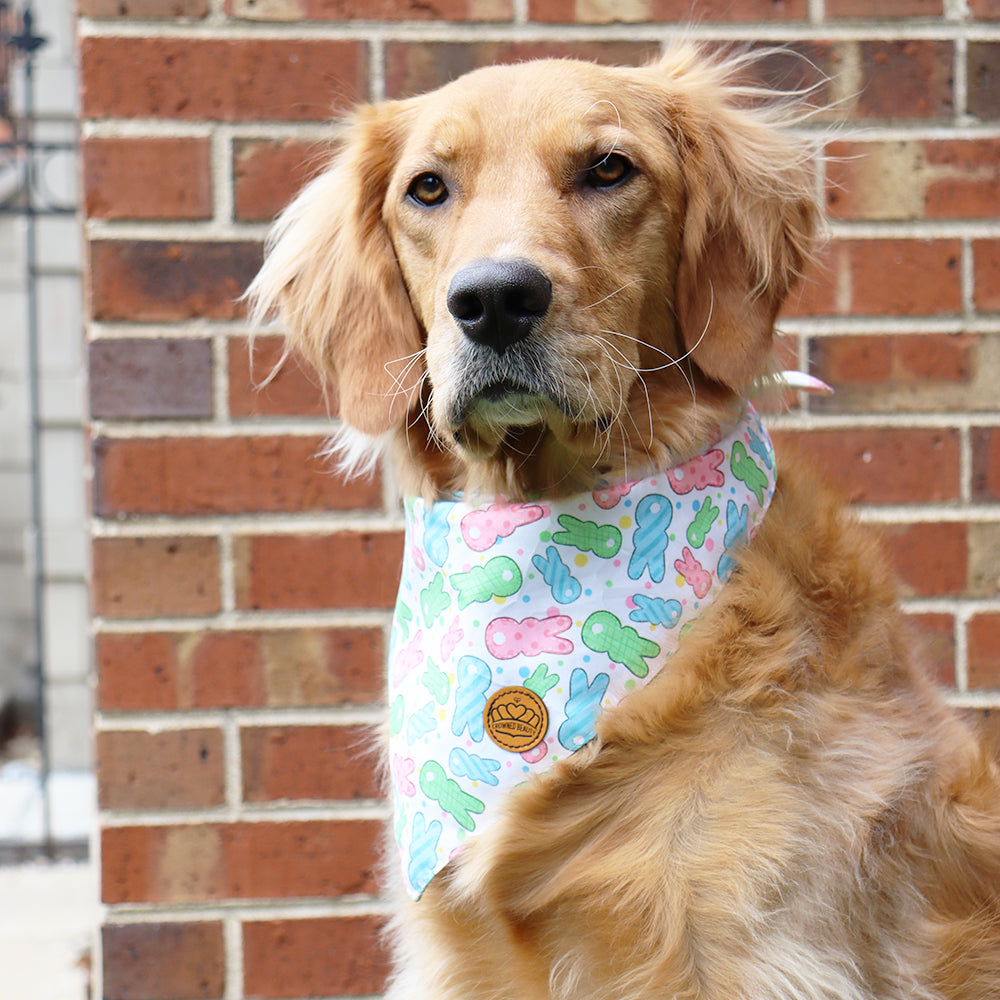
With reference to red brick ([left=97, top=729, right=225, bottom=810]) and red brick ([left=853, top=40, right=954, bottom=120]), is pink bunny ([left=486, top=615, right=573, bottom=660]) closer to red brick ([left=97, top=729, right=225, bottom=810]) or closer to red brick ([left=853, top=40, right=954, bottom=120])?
red brick ([left=97, top=729, right=225, bottom=810])

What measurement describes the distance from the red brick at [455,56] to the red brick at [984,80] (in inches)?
27.2

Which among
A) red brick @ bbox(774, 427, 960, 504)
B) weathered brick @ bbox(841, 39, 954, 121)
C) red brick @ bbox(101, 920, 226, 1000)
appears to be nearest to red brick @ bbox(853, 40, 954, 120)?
weathered brick @ bbox(841, 39, 954, 121)

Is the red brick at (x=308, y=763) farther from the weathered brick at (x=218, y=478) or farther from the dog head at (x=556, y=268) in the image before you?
the dog head at (x=556, y=268)

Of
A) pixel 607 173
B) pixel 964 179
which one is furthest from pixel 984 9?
pixel 607 173

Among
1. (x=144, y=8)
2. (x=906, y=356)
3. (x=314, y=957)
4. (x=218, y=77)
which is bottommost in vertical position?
(x=314, y=957)

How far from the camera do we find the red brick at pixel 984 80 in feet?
6.98

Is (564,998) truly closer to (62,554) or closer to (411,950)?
(411,950)

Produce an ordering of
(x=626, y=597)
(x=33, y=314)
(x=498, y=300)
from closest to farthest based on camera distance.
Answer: (x=498, y=300) < (x=626, y=597) < (x=33, y=314)

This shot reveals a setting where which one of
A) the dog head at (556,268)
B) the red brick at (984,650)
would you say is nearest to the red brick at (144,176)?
the dog head at (556,268)

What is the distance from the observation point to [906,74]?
2123 millimetres

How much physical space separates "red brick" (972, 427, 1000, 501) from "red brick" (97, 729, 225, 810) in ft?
5.35

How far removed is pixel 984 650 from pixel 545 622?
3.69 ft

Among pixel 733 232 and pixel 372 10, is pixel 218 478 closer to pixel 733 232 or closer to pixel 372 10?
pixel 372 10

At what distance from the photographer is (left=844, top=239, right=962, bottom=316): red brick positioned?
2.15 meters
